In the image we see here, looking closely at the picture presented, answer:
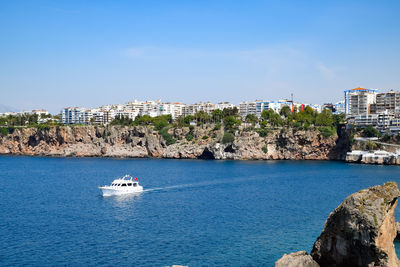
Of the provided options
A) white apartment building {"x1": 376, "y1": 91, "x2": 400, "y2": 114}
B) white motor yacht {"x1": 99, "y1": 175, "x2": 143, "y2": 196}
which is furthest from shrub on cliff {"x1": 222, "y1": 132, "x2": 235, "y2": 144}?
white motor yacht {"x1": 99, "y1": 175, "x2": 143, "y2": 196}

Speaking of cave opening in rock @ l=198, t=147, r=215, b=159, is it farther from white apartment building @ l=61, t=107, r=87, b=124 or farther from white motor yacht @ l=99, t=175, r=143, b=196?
white apartment building @ l=61, t=107, r=87, b=124

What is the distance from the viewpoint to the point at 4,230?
29.6m

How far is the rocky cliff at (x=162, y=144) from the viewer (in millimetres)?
94750

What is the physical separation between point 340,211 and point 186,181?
3935cm

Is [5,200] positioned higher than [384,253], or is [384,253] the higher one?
[384,253]

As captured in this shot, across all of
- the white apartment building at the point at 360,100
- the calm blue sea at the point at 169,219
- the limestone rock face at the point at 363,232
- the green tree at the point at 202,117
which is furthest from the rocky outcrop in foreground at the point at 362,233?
the white apartment building at the point at 360,100

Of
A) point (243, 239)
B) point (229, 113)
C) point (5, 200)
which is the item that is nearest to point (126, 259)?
point (243, 239)

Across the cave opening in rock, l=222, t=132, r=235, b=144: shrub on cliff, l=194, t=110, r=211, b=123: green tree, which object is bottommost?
the cave opening in rock

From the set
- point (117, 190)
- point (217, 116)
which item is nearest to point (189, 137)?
point (217, 116)

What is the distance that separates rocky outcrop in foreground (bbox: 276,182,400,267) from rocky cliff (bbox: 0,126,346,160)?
76444 millimetres

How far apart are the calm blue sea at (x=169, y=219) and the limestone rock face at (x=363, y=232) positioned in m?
4.97

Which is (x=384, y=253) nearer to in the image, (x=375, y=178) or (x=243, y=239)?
(x=243, y=239)

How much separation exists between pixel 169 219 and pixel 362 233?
62.7ft

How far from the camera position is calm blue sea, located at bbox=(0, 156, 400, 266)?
23.9 metres
